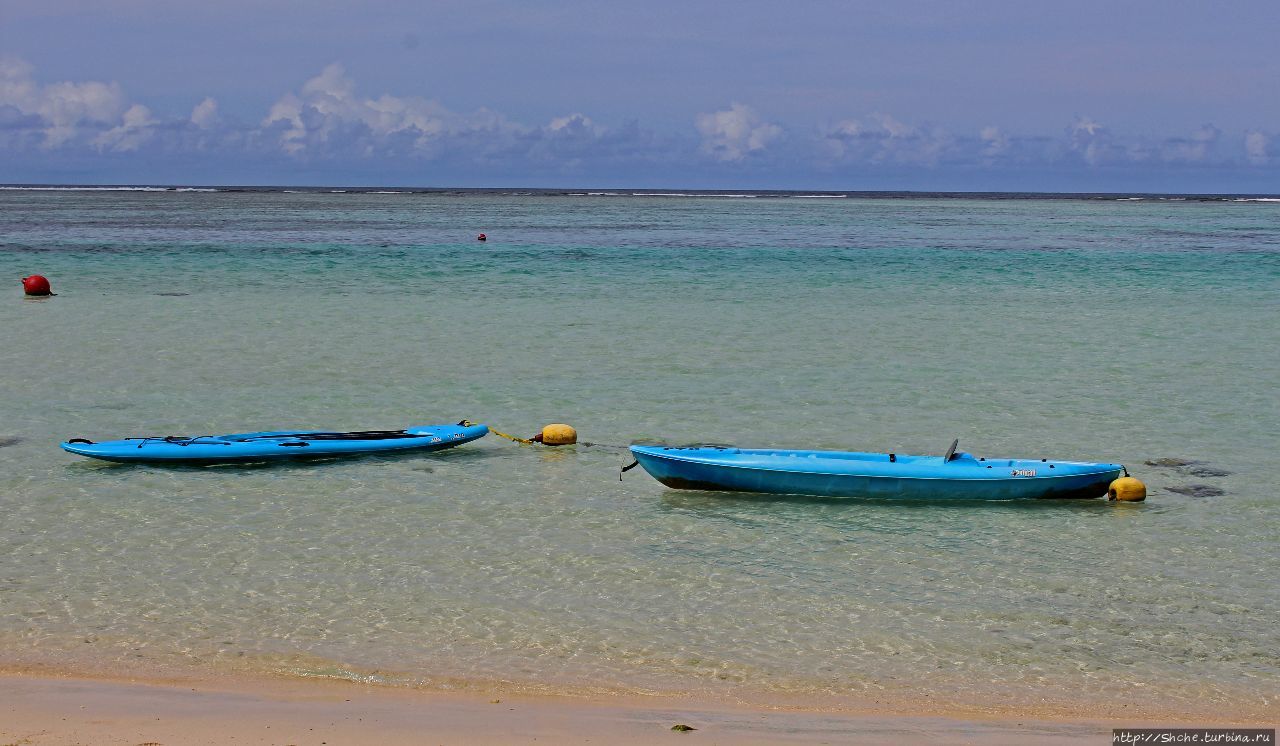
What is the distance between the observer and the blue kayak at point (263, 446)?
1653cm

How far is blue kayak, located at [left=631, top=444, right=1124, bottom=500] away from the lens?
49.8ft

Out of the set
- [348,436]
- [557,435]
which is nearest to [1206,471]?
[557,435]

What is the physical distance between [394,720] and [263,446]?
896cm

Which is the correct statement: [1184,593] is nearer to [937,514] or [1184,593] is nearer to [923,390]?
[937,514]

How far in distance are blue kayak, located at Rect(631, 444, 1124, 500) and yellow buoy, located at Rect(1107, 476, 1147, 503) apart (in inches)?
4.4

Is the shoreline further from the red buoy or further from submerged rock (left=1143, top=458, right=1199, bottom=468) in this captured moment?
the red buoy

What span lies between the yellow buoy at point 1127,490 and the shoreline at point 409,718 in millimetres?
6374

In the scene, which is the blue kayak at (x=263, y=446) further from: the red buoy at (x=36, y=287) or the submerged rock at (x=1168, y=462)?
the red buoy at (x=36, y=287)

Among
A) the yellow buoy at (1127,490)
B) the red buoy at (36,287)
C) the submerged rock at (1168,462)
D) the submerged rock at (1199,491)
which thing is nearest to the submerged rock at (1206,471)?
the submerged rock at (1168,462)

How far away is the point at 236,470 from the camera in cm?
1658

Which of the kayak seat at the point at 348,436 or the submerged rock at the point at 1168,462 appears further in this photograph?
the submerged rock at the point at 1168,462

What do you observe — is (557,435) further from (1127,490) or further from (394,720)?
(394,720)

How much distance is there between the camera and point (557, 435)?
18.1 metres

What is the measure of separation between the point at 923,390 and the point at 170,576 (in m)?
15.0
